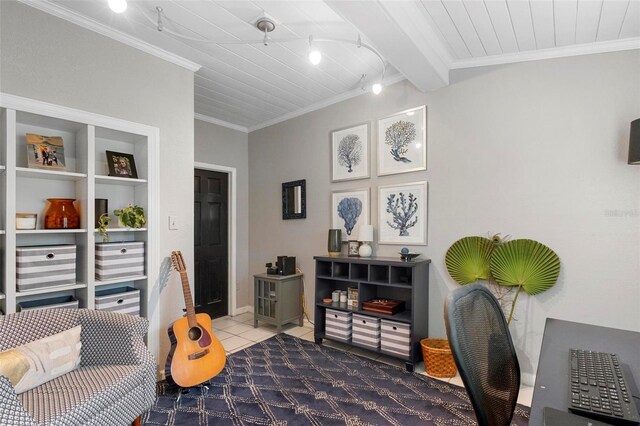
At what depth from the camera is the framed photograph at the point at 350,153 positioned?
3426 millimetres

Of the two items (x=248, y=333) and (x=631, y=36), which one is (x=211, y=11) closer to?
(x=631, y=36)

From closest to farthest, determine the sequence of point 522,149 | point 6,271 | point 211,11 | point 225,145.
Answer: point 6,271, point 211,11, point 522,149, point 225,145

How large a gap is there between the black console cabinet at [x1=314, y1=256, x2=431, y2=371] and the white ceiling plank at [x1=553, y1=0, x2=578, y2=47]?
1.90 m

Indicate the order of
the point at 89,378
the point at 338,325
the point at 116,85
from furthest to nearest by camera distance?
the point at 338,325, the point at 116,85, the point at 89,378

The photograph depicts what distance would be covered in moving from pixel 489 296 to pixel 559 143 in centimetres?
187

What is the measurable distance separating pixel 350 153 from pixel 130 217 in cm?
219

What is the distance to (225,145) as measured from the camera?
173 inches

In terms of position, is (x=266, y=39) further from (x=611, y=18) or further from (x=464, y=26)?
(x=611, y=18)

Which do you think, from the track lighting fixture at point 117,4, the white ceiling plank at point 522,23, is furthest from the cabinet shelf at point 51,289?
the white ceiling plank at point 522,23

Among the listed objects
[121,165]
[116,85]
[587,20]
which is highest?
[587,20]

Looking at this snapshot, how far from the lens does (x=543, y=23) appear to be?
2094mm

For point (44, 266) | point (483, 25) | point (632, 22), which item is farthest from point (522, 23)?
point (44, 266)

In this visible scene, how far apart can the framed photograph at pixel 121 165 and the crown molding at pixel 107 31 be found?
85 cm

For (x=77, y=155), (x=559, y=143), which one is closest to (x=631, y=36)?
(x=559, y=143)
